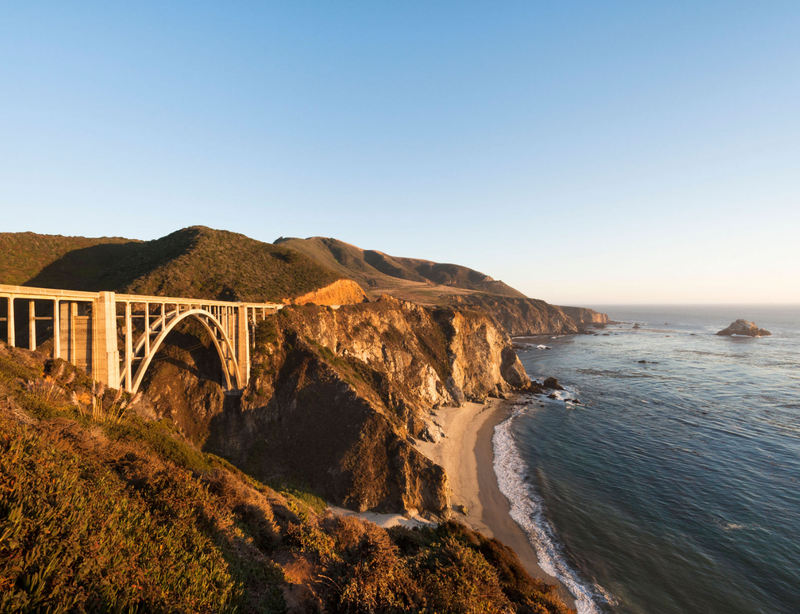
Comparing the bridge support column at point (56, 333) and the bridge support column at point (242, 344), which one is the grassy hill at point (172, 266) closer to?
the bridge support column at point (242, 344)

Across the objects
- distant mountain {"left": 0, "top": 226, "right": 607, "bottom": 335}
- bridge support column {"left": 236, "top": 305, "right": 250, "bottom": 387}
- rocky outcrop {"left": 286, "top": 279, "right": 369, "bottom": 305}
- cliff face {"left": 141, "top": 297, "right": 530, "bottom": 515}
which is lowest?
cliff face {"left": 141, "top": 297, "right": 530, "bottom": 515}

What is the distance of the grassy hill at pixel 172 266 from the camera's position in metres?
46.0

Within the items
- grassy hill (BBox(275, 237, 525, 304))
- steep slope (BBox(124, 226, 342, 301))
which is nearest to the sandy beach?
steep slope (BBox(124, 226, 342, 301))

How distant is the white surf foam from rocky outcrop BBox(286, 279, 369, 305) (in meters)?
32.4

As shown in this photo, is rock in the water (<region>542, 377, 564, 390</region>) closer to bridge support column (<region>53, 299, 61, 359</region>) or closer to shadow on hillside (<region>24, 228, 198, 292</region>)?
bridge support column (<region>53, 299, 61, 359</region>)

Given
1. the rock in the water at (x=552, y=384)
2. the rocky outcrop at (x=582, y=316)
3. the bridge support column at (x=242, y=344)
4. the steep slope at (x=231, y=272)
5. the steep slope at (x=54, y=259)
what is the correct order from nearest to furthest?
the bridge support column at (x=242, y=344), the steep slope at (x=231, y=272), the steep slope at (x=54, y=259), the rock in the water at (x=552, y=384), the rocky outcrop at (x=582, y=316)

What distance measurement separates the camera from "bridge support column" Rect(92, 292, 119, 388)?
1606cm

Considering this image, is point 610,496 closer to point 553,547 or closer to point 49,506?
point 553,547

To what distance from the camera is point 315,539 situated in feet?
42.4

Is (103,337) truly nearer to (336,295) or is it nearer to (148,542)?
(148,542)

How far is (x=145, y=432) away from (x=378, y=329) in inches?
1574

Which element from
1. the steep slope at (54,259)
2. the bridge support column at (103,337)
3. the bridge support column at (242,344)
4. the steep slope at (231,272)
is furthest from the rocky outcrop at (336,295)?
the steep slope at (54,259)

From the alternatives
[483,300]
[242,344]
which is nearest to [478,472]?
[242,344]

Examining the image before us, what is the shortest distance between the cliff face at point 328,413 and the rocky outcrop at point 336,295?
3.78 metres
